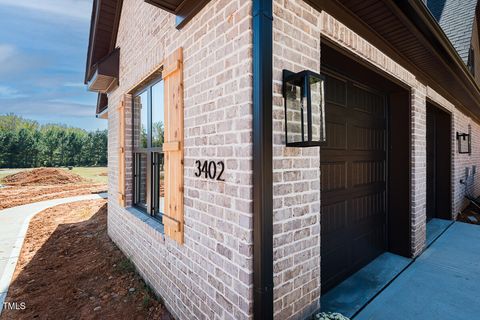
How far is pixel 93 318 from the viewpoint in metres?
2.92

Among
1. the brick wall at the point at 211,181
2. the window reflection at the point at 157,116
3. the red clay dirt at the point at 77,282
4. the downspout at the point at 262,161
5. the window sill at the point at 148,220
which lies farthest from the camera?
the window reflection at the point at 157,116

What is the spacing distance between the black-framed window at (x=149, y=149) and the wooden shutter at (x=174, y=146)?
0.80 meters

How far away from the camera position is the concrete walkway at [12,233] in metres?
4.19

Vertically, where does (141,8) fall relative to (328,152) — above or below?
above

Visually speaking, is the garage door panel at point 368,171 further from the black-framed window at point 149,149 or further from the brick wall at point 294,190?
the black-framed window at point 149,149

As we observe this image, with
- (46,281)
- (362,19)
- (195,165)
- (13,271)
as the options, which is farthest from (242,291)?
(13,271)

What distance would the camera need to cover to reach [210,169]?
2.01 meters

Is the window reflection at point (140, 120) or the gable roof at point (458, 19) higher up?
the gable roof at point (458, 19)

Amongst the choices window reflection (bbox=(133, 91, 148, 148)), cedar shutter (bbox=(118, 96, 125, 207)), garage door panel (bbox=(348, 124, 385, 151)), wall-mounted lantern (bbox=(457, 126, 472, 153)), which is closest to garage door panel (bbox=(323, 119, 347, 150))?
garage door panel (bbox=(348, 124, 385, 151))

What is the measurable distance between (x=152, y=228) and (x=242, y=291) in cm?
199

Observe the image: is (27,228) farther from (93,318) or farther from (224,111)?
(224,111)

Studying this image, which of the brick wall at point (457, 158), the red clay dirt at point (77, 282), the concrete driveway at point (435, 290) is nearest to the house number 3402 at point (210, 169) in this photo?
the red clay dirt at point (77, 282)

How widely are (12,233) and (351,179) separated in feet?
27.3

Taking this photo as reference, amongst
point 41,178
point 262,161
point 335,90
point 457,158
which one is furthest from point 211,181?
point 41,178
